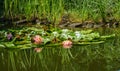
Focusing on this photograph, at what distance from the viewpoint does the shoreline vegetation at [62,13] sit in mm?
8250

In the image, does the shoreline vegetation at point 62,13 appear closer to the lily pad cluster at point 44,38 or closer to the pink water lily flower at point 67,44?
the lily pad cluster at point 44,38

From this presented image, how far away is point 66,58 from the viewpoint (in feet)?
15.9

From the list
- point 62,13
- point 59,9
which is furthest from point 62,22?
point 59,9

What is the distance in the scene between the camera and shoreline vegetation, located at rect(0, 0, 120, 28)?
825cm

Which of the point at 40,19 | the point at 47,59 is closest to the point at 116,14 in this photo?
the point at 40,19

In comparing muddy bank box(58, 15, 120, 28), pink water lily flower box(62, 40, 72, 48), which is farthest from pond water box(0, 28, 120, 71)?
muddy bank box(58, 15, 120, 28)

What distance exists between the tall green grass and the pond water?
270 centimetres

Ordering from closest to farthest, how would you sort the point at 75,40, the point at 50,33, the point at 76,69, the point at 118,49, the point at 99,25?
the point at 76,69
the point at 118,49
the point at 75,40
the point at 50,33
the point at 99,25

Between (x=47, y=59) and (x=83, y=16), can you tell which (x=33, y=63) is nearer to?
(x=47, y=59)

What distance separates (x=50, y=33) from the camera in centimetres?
623

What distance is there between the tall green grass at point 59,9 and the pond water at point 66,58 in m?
2.70

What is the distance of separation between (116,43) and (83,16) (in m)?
2.79

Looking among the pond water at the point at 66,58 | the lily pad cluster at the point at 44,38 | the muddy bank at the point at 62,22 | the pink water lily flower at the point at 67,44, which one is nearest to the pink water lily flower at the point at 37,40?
the lily pad cluster at the point at 44,38

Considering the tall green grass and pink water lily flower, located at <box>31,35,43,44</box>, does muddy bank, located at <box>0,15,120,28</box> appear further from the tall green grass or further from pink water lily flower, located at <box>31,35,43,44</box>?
pink water lily flower, located at <box>31,35,43,44</box>
